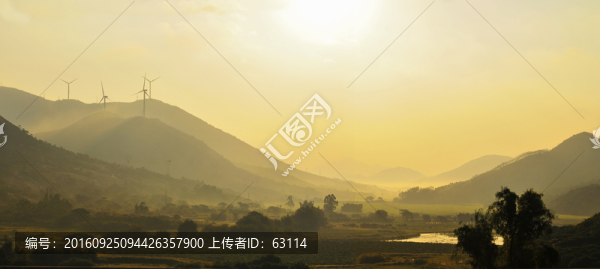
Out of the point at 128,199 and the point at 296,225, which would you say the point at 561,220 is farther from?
the point at 128,199

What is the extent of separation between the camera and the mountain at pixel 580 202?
16525 centimetres

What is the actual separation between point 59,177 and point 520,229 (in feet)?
483

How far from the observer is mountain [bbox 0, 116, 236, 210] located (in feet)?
401

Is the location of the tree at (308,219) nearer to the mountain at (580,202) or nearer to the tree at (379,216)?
the tree at (379,216)

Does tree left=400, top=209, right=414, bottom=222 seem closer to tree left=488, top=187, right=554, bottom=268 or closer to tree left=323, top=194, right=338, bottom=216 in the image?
tree left=323, top=194, right=338, bottom=216

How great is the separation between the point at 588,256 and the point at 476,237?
1032 inches

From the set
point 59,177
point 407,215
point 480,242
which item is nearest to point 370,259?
point 480,242

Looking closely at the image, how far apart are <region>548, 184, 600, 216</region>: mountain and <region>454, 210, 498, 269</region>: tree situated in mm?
163210

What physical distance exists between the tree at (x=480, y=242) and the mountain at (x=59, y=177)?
11250 centimetres

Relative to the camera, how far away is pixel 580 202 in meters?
170

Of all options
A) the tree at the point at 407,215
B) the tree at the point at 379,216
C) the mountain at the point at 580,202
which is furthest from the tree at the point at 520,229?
the mountain at the point at 580,202

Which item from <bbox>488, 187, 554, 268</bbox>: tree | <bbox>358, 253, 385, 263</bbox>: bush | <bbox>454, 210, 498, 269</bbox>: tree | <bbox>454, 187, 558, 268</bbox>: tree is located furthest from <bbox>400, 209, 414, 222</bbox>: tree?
<bbox>488, 187, 554, 268</bbox>: tree

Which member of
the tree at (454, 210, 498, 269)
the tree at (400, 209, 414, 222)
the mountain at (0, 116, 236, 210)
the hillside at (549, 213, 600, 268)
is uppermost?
the mountain at (0, 116, 236, 210)

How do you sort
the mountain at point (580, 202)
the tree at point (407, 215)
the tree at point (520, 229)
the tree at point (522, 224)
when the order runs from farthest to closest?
the tree at point (407, 215), the mountain at point (580, 202), the tree at point (522, 224), the tree at point (520, 229)
